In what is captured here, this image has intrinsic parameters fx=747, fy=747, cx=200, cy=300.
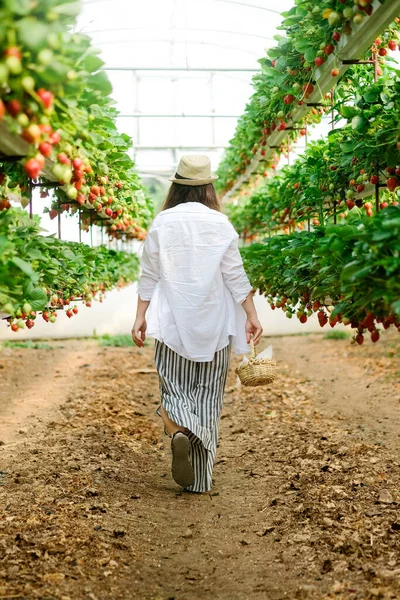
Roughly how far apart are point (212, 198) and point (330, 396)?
4004mm

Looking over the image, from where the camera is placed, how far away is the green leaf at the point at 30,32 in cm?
214

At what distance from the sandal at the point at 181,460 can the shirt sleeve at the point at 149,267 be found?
867 mm

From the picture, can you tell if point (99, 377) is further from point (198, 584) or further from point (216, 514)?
point (198, 584)

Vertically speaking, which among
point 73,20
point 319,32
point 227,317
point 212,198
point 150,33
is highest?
point 150,33

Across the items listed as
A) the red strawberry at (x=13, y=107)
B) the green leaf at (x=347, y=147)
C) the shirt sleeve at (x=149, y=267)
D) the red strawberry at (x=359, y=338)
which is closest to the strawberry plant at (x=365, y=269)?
the red strawberry at (x=359, y=338)

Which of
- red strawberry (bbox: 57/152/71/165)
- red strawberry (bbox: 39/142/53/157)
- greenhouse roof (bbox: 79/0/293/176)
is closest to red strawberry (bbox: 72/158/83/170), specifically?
red strawberry (bbox: 57/152/71/165)

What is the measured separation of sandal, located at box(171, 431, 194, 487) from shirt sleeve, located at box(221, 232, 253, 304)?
0.86 m

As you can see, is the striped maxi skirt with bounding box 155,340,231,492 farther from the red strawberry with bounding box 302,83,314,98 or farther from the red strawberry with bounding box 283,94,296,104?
the red strawberry with bounding box 283,94,296,104

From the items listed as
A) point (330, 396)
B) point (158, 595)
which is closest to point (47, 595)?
point (158, 595)

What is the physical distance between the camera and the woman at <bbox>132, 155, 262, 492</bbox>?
4.27 metres

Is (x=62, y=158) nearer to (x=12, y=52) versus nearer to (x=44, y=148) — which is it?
(x=44, y=148)

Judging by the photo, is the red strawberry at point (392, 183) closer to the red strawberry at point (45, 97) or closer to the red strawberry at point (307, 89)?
the red strawberry at point (307, 89)

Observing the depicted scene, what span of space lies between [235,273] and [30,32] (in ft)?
7.84

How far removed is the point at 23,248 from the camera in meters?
3.24
